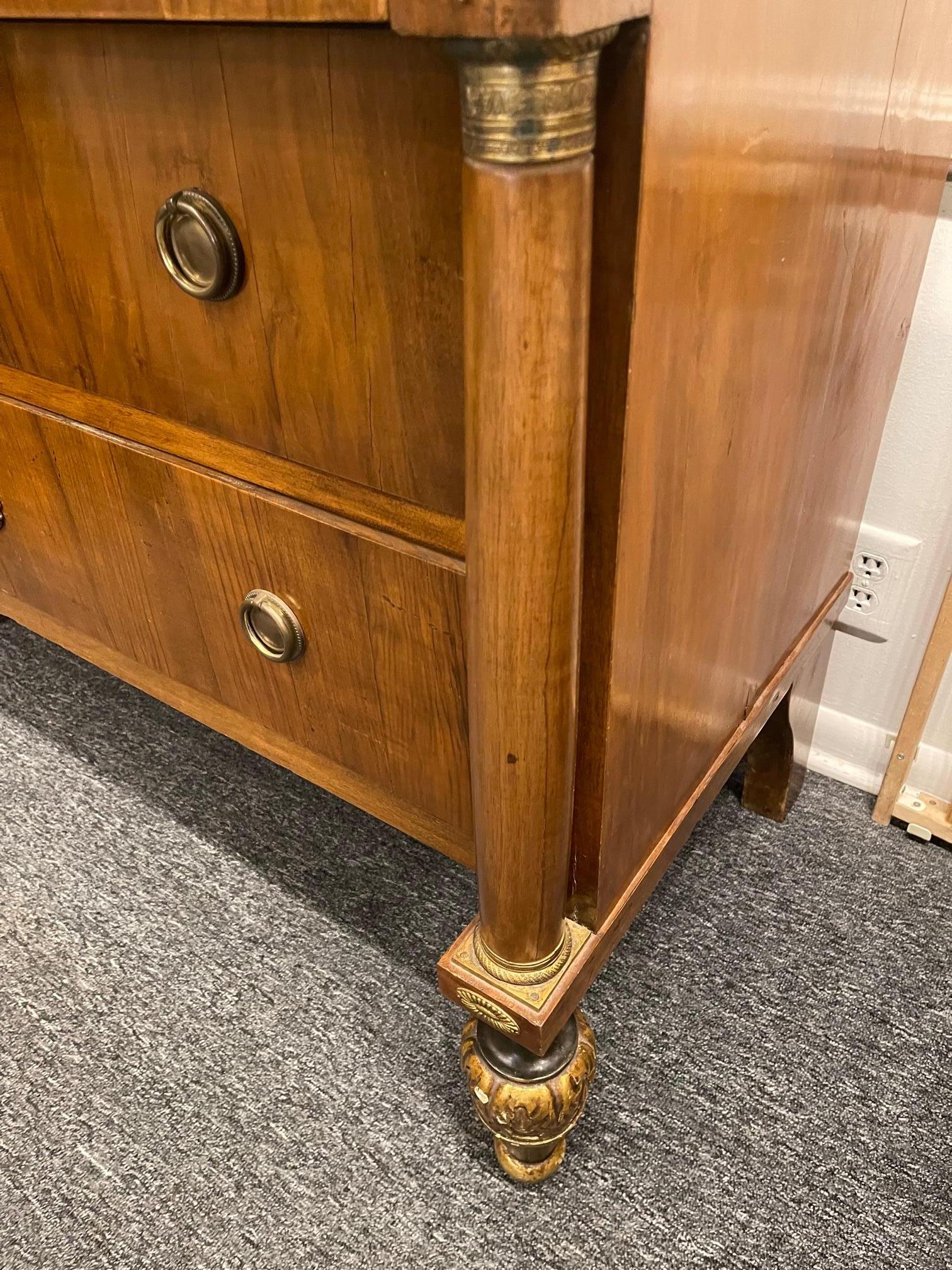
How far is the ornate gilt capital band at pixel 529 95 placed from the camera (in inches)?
11.3

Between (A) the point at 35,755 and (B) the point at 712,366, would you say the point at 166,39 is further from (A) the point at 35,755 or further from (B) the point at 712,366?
(A) the point at 35,755

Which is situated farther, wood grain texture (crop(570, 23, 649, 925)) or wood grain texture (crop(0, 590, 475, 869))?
wood grain texture (crop(0, 590, 475, 869))

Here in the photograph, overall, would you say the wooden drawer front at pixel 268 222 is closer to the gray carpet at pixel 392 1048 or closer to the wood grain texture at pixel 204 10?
the wood grain texture at pixel 204 10

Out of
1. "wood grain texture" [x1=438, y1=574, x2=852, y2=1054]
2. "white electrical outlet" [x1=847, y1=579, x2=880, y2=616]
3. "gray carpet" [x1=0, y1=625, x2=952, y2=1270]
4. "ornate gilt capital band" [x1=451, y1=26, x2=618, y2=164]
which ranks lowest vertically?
"gray carpet" [x1=0, y1=625, x2=952, y2=1270]

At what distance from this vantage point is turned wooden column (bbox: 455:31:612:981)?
301 mm

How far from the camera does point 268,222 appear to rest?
0.44 meters

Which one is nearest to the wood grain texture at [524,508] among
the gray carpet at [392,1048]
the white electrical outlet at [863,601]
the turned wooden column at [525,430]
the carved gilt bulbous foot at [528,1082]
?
the turned wooden column at [525,430]

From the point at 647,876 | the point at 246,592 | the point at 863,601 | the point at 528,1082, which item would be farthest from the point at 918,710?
the point at 246,592

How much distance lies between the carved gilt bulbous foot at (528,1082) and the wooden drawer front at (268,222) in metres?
0.36

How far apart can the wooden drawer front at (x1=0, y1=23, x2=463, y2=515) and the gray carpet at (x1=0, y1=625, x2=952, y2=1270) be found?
0.49m

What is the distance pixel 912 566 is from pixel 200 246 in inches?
26.3

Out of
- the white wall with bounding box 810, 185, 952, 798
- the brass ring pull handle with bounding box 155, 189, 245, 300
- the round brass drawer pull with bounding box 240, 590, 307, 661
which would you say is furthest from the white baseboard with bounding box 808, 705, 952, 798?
the brass ring pull handle with bounding box 155, 189, 245, 300

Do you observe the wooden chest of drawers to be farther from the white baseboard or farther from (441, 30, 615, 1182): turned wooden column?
the white baseboard

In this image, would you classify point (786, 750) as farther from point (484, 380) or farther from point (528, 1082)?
point (484, 380)
